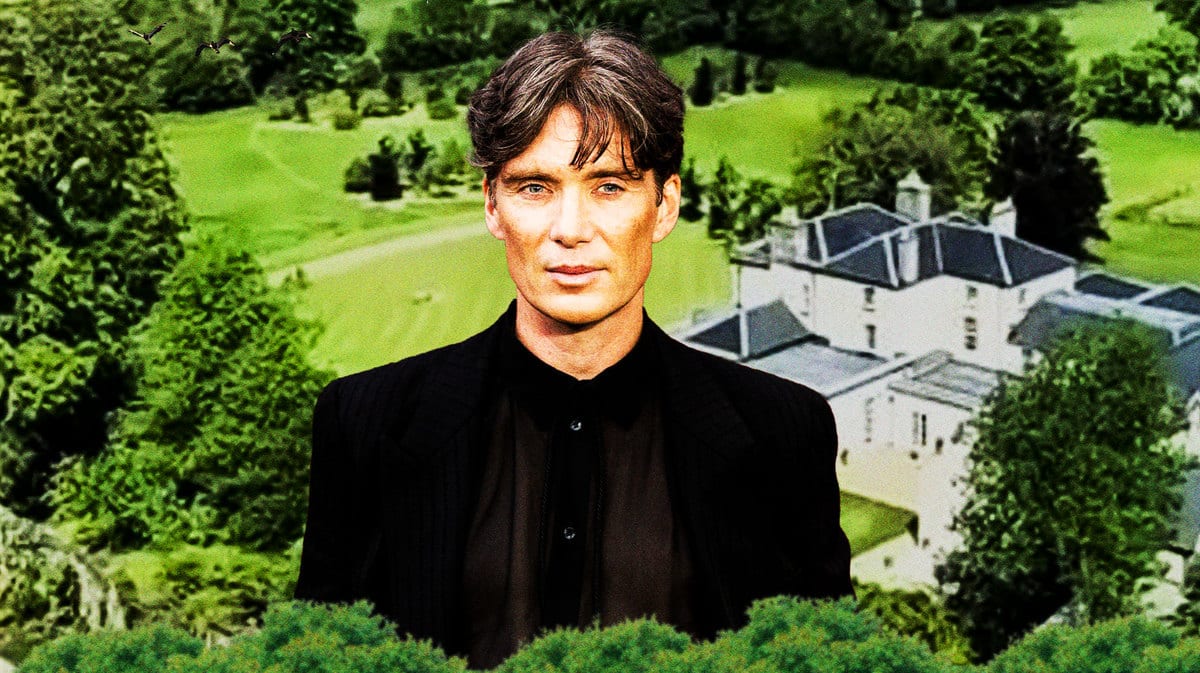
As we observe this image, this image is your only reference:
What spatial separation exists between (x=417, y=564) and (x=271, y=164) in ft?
36.0

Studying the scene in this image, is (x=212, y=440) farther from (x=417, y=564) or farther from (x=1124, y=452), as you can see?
(x=417, y=564)

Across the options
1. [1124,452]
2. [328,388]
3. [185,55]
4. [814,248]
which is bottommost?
[1124,452]

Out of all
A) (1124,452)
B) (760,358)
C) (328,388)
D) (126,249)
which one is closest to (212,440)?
Result: (126,249)

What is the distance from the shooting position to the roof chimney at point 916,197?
16.7 metres

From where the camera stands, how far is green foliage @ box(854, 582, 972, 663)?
16.4 m

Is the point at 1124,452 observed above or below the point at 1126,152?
below

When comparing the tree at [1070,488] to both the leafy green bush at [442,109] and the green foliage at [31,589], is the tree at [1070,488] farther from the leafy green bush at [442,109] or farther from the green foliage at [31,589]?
the green foliage at [31,589]

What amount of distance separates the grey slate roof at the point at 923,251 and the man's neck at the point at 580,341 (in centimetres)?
1049

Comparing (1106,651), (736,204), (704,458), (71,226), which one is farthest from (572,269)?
(71,226)

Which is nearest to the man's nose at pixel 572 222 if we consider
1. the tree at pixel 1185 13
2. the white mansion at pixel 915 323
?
the white mansion at pixel 915 323

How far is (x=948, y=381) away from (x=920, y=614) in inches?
60.4

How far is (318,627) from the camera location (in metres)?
6.00

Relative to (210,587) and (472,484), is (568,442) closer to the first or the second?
(472,484)

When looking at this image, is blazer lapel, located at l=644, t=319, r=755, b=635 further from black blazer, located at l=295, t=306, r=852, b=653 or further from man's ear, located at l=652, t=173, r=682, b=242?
man's ear, located at l=652, t=173, r=682, b=242
